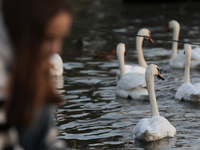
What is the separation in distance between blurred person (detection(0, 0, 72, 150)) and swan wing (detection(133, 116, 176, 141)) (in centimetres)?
428

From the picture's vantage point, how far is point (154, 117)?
6.00m

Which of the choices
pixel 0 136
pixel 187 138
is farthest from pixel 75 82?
pixel 0 136

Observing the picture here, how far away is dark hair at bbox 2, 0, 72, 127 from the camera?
142 centimetres

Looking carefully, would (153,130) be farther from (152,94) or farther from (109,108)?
(109,108)

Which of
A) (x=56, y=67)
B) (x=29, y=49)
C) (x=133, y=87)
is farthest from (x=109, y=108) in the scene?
(x=29, y=49)

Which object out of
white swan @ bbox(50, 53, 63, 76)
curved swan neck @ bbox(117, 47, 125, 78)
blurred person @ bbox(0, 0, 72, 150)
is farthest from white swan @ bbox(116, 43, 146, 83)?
blurred person @ bbox(0, 0, 72, 150)

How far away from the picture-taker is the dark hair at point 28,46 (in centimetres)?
142

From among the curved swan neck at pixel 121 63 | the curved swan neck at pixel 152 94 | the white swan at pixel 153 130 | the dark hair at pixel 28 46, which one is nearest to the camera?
the dark hair at pixel 28 46

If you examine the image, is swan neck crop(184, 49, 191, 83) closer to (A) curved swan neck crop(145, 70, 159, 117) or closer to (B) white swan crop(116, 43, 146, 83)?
(B) white swan crop(116, 43, 146, 83)

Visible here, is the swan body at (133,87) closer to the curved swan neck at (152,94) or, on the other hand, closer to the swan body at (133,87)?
the swan body at (133,87)

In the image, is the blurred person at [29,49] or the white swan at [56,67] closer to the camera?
the blurred person at [29,49]

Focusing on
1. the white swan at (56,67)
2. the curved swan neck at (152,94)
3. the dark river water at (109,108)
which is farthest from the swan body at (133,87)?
the white swan at (56,67)

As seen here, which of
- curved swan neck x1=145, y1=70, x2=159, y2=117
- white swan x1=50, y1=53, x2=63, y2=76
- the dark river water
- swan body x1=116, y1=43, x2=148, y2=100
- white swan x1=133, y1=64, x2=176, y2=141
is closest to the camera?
white swan x1=133, y1=64, x2=176, y2=141

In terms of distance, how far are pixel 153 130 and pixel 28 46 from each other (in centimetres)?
445
